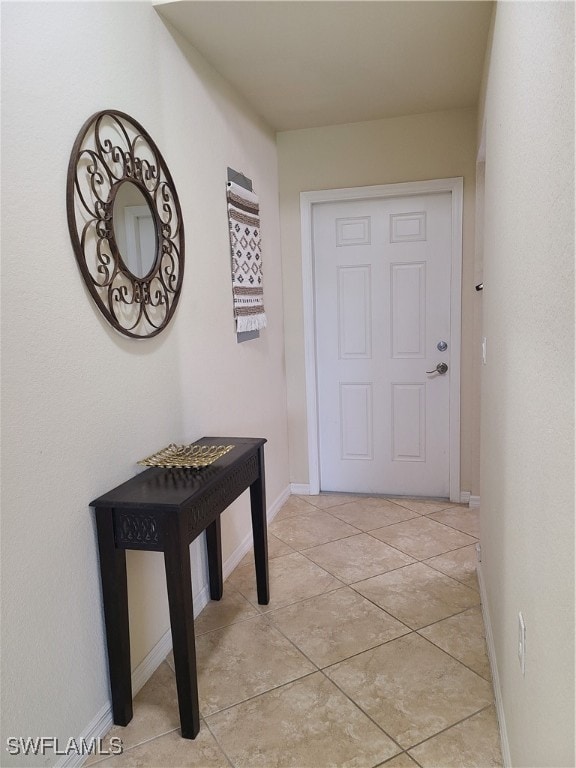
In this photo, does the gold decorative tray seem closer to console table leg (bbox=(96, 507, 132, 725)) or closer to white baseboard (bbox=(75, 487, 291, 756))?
console table leg (bbox=(96, 507, 132, 725))

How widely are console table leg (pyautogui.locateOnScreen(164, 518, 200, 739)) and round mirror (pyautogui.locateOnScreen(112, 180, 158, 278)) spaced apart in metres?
0.90

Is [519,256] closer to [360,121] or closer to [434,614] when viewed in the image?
[434,614]

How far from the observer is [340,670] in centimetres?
195

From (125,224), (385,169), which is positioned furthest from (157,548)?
(385,169)

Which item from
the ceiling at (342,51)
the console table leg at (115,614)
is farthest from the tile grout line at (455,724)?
the ceiling at (342,51)

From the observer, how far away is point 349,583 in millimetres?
2553

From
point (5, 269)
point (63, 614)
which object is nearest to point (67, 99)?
point (5, 269)

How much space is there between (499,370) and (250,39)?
1.73m

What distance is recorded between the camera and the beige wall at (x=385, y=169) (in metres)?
3.24

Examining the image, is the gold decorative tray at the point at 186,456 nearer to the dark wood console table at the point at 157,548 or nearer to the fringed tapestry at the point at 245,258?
the dark wood console table at the point at 157,548

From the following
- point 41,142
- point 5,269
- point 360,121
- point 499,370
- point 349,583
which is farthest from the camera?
point 360,121

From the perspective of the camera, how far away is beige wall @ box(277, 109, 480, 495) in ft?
10.6

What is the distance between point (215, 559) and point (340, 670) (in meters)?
0.75

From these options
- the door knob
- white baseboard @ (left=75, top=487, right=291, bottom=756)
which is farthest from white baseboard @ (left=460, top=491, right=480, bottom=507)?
white baseboard @ (left=75, top=487, right=291, bottom=756)
